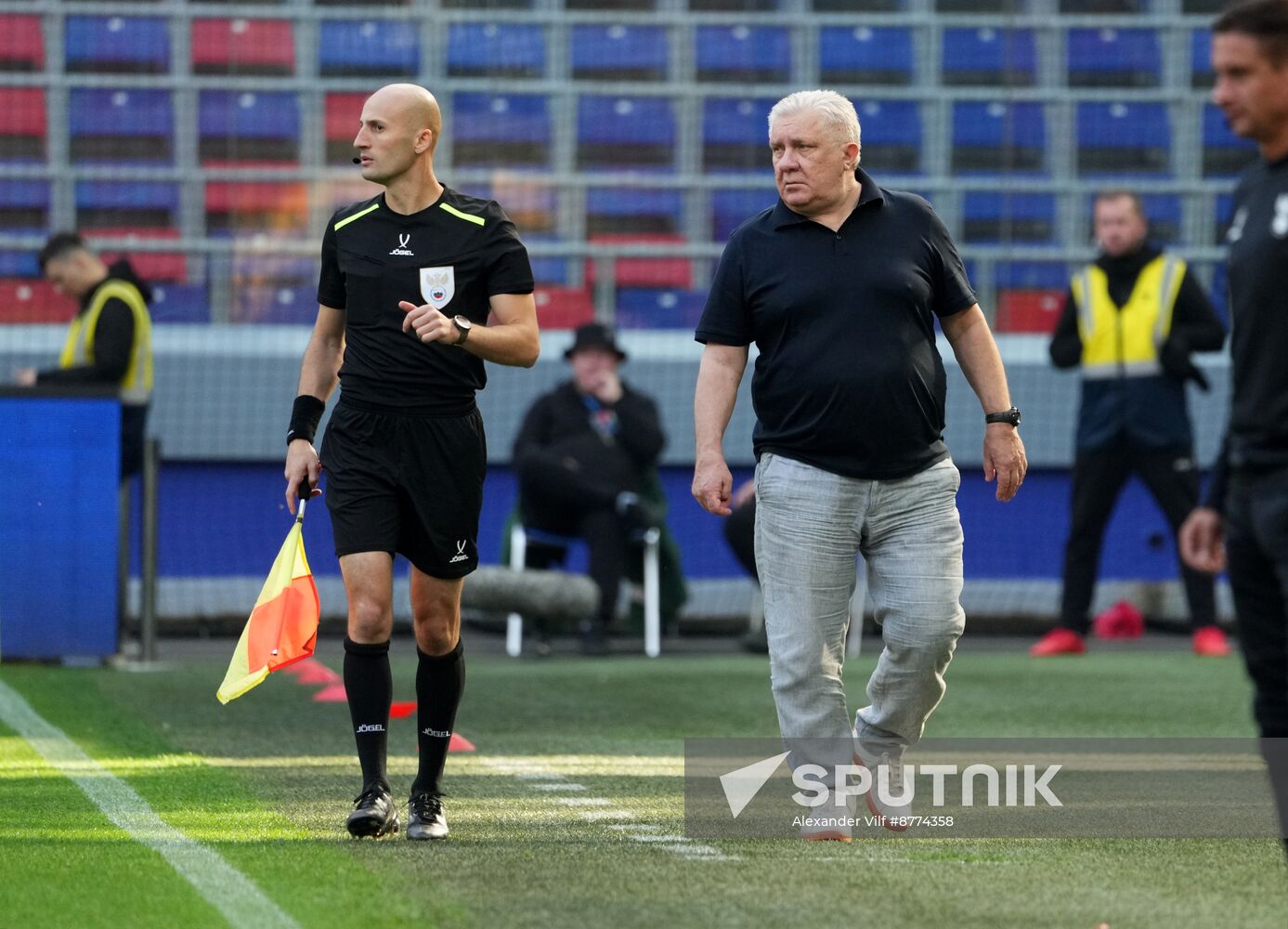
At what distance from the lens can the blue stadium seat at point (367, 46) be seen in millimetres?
15312

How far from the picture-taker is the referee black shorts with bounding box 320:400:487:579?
18.6 feet

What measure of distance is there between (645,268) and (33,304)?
13.8ft

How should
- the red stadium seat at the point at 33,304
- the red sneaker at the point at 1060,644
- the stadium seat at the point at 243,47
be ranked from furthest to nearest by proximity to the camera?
the stadium seat at the point at 243,47 → the red stadium seat at the point at 33,304 → the red sneaker at the point at 1060,644

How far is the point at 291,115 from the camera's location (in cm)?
1537

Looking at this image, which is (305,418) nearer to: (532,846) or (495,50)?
(532,846)

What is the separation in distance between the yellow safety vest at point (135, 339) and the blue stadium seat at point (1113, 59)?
7.68 meters

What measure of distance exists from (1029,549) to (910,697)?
9.18 meters

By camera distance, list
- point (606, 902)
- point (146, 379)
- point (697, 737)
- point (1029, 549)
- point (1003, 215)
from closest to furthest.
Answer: point (606, 902) → point (697, 737) → point (146, 379) → point (1029, 549) → point (1003, 215)

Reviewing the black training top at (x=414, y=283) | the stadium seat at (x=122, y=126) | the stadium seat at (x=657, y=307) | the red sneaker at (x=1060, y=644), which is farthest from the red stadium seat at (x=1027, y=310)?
the black training top at (x=414, y=283)

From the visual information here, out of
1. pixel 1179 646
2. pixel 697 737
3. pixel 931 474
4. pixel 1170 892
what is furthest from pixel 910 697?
pixel 1179 646

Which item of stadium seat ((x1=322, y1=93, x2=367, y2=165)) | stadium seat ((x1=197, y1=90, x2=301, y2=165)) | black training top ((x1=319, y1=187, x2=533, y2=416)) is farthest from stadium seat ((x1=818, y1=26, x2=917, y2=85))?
black training top ((x1=319, y1=187, x2=533, y2=416))

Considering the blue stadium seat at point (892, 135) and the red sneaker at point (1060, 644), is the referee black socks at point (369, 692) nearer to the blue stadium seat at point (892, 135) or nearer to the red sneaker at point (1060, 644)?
the red sneaker at point (1060, 644)

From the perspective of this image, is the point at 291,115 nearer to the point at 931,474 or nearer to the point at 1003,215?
the point at 1003,215

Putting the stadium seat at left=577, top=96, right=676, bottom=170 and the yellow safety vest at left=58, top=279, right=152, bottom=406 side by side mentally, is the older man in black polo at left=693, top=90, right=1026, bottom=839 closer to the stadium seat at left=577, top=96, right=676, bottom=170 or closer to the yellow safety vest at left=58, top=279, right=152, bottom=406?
the yellow safety vest at left=58, top=279, right=152, bottom=406
